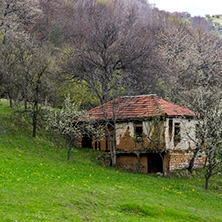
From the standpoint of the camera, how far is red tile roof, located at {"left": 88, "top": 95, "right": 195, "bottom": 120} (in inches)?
1272

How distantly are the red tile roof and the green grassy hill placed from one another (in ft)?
16.8

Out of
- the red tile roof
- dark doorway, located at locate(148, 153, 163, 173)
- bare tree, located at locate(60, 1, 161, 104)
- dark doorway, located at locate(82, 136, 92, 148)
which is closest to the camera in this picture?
the red tile roof

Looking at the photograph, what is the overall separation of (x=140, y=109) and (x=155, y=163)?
568 centimetres

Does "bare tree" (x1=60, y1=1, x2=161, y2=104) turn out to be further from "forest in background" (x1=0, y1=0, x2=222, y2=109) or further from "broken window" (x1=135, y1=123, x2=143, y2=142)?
"broken window" (x1=135, y1=123, x2=143, y2=142)

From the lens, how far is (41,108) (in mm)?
34938

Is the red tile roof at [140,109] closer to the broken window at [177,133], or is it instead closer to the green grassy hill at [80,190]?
the broken window at [177,133]

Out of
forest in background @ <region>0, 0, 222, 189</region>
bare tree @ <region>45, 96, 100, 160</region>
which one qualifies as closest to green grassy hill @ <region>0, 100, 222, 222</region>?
bare tree @ <region>45, 96, 100, 160</region>

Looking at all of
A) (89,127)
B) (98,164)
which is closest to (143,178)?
(98,164)

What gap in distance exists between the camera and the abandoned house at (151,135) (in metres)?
31.6

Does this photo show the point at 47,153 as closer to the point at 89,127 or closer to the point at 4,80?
the point at 89,127

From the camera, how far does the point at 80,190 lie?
20.2 m

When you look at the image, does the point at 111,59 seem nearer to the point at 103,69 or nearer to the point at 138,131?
the point at 103,69

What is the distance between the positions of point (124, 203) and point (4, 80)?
23495 mm

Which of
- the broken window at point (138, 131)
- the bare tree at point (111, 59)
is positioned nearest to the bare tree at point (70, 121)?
the broken window at point (138, 131)
